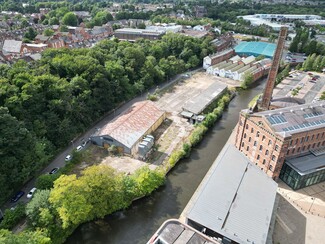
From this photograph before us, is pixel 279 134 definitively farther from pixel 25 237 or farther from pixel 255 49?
pixel 255 49

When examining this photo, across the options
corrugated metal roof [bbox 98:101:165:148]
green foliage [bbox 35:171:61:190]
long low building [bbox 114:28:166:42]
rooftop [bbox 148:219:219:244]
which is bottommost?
corrugated metal roof [bbox 98:101:165:148]

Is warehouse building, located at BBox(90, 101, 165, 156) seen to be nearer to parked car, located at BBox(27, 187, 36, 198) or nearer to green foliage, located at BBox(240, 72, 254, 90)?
parked car, located at BBox(27, 187, 36, 198)

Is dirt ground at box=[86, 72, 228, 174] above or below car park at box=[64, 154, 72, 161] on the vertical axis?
below

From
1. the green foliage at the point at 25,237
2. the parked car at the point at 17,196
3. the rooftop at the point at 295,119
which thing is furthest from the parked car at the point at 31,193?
the rooftop at the point at 295,119

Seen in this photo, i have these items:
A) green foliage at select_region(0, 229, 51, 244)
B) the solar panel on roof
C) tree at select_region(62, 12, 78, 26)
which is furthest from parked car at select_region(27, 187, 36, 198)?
tree at select_region(62, 12, 78, 26)

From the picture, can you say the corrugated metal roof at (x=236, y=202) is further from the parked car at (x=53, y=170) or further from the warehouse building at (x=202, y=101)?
the parked car at (x=53, y=170)
